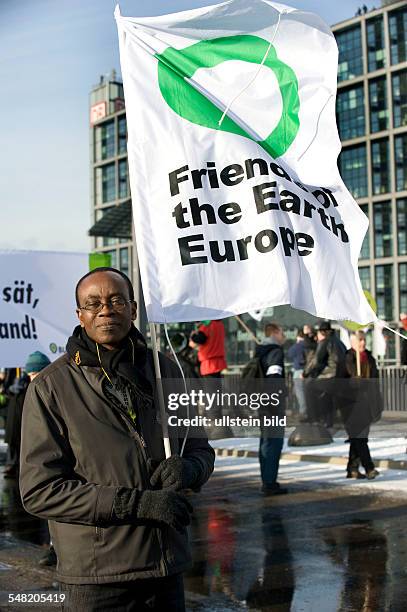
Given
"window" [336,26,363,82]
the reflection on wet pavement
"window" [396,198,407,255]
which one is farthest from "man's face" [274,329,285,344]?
"window" [336,26,363,82]

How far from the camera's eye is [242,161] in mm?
4672

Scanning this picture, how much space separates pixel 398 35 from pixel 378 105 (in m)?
4.43

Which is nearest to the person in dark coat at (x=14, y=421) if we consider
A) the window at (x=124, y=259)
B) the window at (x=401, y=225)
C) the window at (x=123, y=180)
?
the window at (x=401, y=225)

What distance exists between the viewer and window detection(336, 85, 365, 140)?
187ft

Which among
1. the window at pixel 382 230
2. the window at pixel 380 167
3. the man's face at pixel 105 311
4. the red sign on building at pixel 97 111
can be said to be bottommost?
the man's face at pixel 105 311

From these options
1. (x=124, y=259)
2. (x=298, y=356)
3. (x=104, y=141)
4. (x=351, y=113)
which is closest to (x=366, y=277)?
(x=351, y=113)

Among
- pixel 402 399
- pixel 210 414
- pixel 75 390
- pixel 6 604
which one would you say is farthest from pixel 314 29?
pixel 402 399

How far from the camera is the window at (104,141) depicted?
78.9 meters

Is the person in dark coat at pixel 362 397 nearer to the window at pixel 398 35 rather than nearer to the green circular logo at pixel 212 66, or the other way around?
the green circular logo at pixel 212 66

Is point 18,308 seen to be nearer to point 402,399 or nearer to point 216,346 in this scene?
point 216,346

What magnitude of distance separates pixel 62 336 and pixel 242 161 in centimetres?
635

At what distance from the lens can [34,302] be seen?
1048 cm

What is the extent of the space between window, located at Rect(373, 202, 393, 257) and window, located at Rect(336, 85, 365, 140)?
5205mm

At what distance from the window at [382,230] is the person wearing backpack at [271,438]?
46.8 meters
